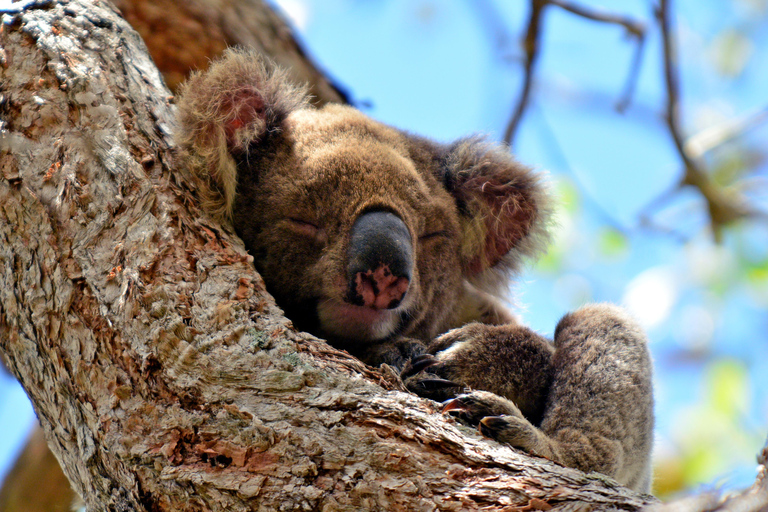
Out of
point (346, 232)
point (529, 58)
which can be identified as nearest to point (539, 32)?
point (529, 58)

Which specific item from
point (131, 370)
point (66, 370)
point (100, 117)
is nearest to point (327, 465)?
point (131, 370)

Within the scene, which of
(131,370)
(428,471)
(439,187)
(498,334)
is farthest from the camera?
(439,187)

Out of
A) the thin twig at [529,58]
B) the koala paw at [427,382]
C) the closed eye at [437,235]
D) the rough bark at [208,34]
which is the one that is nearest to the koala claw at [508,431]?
the koala paw at [427,382]

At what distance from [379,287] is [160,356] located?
0.80 metres

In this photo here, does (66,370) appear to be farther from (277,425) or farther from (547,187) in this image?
(547,187)

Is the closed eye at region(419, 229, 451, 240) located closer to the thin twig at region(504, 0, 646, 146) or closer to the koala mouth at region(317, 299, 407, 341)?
the koala mouth at region(317, 299, 407, 341)

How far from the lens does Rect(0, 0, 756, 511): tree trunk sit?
1.80 m

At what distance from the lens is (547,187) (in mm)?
3371

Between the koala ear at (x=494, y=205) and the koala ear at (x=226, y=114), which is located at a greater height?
the koala ear at (x=494, y=205)

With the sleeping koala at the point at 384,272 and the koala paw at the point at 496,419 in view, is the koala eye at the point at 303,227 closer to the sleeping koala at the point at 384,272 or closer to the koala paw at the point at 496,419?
the sleeping koala at the point at 384,272

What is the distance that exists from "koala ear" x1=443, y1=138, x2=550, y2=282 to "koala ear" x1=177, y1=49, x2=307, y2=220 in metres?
0.88

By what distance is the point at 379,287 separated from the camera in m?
2.43

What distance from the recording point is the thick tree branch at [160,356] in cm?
180

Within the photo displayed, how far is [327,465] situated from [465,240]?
1.66 m
